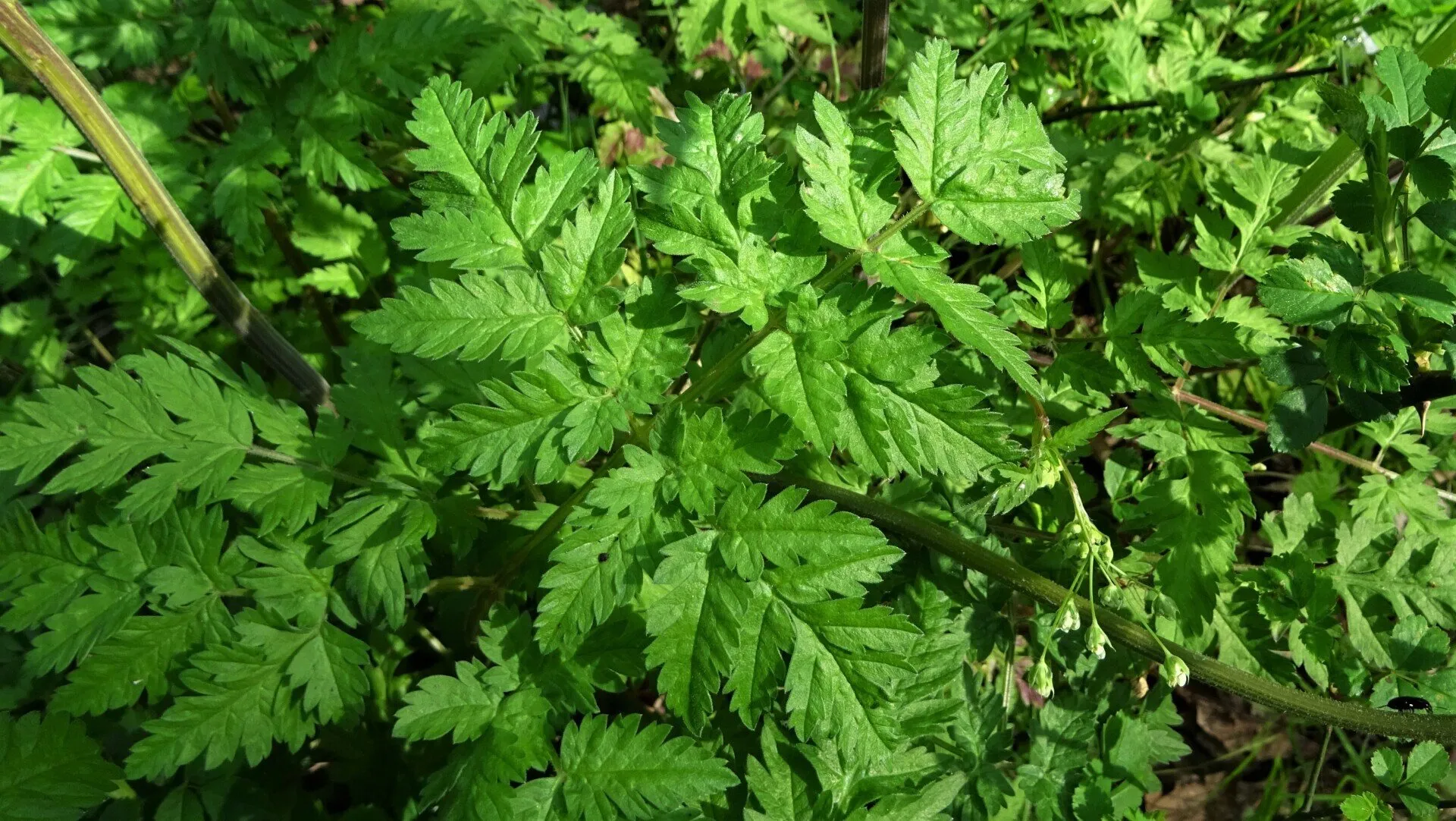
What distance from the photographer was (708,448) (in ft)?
5.96

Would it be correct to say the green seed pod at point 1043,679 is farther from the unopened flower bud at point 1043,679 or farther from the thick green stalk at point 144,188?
the thick green stalk at point 144,188

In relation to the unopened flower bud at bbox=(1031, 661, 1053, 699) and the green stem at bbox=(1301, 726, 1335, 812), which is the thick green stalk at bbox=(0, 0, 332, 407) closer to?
the unopened flower bud at bbox=(1031, 661, 1053, 699)

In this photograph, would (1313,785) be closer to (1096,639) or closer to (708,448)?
(1096,639)

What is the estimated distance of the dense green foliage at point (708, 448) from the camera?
1.78 metres

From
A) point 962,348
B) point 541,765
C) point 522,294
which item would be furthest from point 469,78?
point 541,765

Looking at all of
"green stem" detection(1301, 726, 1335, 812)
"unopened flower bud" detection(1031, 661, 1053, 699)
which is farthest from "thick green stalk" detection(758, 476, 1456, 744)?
"green stem" detection(1301, 726, 1335, 812)

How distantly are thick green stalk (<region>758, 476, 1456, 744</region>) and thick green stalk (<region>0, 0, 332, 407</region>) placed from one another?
4.78ft

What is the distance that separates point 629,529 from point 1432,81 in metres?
1.80

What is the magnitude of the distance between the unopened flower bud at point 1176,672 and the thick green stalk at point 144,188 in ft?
7.64

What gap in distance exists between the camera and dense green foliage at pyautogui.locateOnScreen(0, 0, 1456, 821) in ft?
5.85

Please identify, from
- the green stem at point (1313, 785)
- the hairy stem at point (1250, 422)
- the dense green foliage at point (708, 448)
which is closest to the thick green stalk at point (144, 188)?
the dense green foliage at point (708, 448)

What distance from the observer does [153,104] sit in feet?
Answer: 9.32

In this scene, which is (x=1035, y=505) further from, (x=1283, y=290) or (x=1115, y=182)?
(x=1115, y=182)

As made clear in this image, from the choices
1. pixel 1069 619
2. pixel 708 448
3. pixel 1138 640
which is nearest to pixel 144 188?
pixel 708 448
